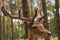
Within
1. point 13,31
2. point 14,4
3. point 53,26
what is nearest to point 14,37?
point 13,31

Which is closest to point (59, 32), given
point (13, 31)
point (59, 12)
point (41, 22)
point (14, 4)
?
point (59, 12)

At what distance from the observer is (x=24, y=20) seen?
360 cm

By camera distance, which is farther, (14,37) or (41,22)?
(14,37)

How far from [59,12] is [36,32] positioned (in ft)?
7.88

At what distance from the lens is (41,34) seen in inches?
139

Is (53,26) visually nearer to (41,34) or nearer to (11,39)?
(11,39)

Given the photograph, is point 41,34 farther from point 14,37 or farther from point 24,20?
point 14,37

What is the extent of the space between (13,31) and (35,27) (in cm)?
439

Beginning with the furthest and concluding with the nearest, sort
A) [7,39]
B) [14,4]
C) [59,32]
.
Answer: [14,4] < [7,39] < [59,32]

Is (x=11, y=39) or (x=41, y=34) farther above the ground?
(x=41, y=34)

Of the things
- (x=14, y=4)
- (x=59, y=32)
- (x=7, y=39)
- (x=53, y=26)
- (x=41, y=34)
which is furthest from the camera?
(x=14, y=4)

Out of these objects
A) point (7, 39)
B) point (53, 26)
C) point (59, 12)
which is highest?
point (59, 12)

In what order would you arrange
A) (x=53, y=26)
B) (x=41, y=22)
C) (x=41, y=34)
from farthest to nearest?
(x=53, y=26) → (x=41, y=22) → (x=41, y=34)

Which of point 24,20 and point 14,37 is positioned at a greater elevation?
point 24,20
